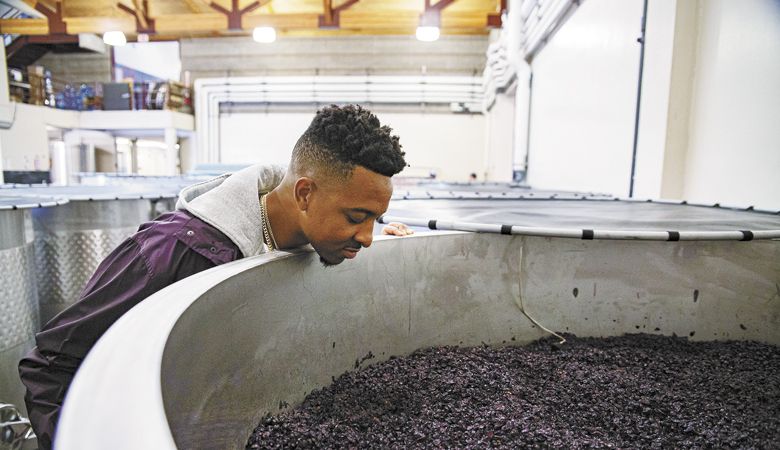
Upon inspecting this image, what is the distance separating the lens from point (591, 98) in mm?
2873

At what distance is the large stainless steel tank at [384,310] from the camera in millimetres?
483

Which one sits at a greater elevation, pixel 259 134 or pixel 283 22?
pixel 283 22

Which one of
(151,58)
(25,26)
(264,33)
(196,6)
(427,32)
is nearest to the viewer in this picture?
(427,32)

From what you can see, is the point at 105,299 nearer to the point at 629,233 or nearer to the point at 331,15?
the point at 629,233

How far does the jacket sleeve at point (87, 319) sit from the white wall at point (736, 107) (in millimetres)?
1804

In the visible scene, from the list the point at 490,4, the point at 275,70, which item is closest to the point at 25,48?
the point at 275,70

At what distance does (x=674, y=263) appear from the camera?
1.18 m

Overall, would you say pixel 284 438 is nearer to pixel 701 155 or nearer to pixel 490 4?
pixel 701 155

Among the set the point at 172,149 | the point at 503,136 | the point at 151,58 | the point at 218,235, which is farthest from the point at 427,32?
the point at 151,58

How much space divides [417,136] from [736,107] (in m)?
6.62

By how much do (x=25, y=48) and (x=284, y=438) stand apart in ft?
39.3

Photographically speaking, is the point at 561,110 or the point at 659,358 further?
the point at 561,110

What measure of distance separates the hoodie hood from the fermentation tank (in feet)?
0.28

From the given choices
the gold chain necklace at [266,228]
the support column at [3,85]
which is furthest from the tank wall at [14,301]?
the support column at [3,85]
